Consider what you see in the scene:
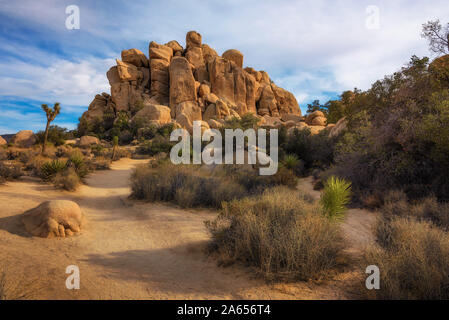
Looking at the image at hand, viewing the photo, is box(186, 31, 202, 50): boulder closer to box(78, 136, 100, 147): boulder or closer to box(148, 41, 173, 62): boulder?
box(148, 41, 173, 62): boulder

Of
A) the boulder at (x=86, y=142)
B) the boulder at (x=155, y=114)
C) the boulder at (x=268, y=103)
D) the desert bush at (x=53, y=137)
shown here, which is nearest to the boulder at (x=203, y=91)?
the boulder at (x=155, y=114)

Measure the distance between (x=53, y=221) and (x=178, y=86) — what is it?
4089cm

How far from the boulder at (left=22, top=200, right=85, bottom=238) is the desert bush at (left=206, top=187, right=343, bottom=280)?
317 cm

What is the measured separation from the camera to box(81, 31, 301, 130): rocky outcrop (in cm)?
4297

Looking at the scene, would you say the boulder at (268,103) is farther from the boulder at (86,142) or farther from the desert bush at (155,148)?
the boulder at (86,142)

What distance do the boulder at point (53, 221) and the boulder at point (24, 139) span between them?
20.4 m

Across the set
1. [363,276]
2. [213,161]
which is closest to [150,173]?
[213,161]

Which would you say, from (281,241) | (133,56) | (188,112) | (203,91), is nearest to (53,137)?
(188,112)

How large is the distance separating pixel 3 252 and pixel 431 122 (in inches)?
435

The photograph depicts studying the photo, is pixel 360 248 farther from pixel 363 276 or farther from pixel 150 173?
pixel 150 173

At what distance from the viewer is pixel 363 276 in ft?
11.3

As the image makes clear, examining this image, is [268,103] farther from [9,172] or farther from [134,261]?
[134,261]

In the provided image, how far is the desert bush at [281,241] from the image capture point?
11.8ft

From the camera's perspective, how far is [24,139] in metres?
21.6
